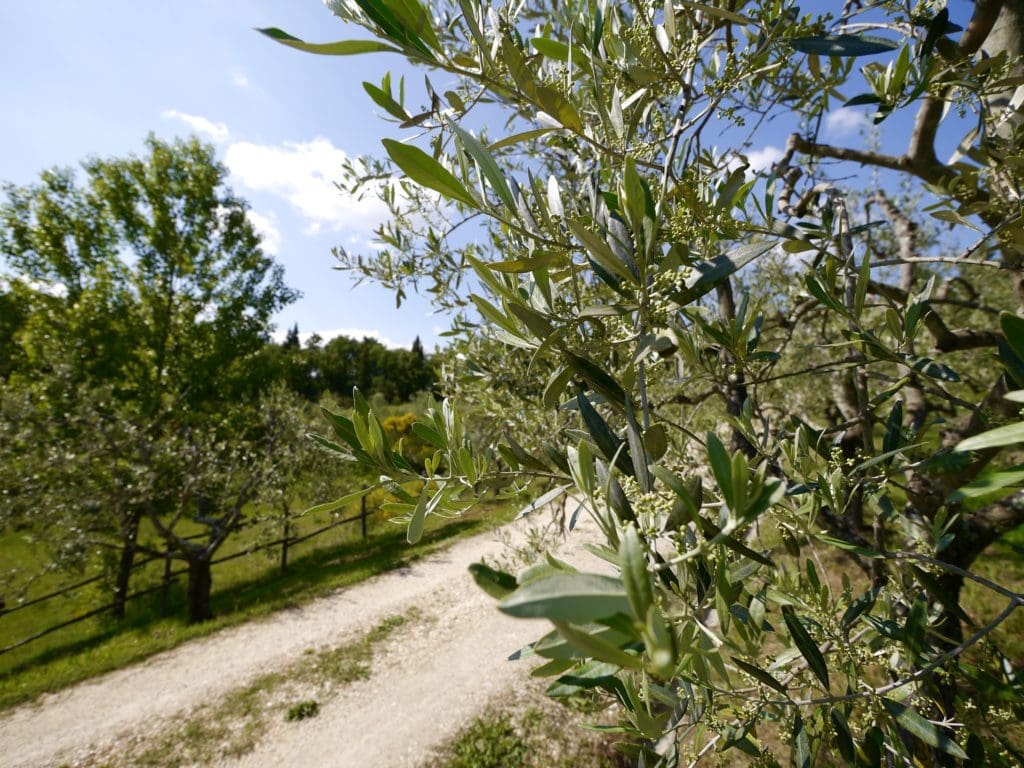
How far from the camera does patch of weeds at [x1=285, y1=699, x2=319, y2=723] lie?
A: 629cm

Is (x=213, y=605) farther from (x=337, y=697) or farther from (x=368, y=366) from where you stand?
(x=368, y=366)

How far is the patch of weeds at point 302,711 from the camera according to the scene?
248 inches

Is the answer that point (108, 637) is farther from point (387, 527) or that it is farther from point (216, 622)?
point (387, 527)

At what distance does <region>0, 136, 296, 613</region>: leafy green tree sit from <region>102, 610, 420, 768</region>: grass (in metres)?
4.61

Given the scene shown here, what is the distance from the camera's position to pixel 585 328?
143 centimetres

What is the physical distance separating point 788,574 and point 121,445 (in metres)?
12.1

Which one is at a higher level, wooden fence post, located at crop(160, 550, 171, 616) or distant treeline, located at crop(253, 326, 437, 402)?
distant treeline, located at crop(253, 326, 437, 402)

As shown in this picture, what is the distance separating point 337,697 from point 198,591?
532 centimetres

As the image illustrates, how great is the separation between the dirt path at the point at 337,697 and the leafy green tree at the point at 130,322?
2.97 metres

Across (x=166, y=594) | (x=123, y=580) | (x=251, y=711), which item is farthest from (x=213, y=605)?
(x=251, y=711)

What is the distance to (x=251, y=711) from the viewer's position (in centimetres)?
646

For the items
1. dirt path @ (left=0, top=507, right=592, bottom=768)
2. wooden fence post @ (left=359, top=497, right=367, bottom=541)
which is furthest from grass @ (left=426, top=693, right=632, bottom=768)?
wooden fence post @ (left=359, top=497, right=367, bottom=541)

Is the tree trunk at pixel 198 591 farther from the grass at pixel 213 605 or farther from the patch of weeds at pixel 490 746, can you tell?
the patch of weeds at pixel 490 746

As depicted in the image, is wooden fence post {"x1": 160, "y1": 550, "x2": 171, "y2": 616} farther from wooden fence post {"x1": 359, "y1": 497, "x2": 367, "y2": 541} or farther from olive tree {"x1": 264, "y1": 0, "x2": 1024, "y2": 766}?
olive tree {"x1": 264, "y1": 0, "x2": 1024, "y2": 766}
